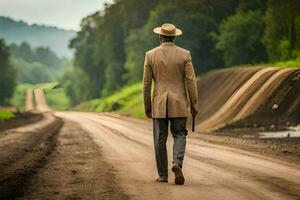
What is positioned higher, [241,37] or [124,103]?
[241,37]

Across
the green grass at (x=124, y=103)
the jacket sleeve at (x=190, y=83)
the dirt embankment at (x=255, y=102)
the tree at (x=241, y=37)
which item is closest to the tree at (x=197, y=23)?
the tree at (x=241, y=37)

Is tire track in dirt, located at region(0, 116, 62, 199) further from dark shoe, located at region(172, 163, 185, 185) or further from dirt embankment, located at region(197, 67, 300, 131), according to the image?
dirt embankment, located at region(197, 67, 300, 131)

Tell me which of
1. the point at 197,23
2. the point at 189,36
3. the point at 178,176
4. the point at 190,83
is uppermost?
the point at 197,23

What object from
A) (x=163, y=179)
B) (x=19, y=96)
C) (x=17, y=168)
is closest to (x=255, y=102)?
(x=17, y=168)

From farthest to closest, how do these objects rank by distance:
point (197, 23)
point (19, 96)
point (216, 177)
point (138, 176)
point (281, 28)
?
point (19, 96) → point (197, 23) → point (281, 28) → point (138, 176) → point (216, 177)

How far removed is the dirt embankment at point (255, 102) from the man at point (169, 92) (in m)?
17.8

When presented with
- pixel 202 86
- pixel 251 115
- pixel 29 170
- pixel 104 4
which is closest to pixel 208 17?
pixel 202 86

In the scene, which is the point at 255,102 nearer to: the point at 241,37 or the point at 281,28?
the point at 281,28

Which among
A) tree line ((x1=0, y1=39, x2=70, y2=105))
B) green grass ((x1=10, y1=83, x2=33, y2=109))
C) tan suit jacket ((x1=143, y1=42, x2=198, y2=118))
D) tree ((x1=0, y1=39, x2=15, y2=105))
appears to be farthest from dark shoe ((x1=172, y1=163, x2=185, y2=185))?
tree ((x1=0, y1=39, x2=15, y2=105))

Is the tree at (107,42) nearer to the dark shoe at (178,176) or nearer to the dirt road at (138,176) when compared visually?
the dirt road at (138,176)

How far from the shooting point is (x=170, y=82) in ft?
32.6

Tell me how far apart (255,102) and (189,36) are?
3258cm

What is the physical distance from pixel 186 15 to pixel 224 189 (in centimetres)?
5619

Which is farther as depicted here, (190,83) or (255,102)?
(255,102)
